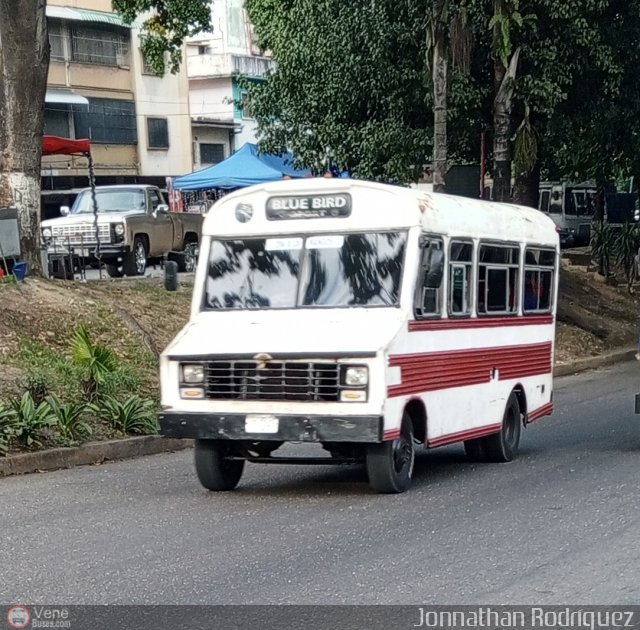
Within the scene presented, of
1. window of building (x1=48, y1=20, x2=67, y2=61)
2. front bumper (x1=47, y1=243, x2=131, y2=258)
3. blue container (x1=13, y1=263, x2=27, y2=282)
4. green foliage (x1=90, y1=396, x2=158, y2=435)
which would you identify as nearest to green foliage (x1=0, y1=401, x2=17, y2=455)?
green foliage (x1=90, y1=396, x2=158, y2=435)

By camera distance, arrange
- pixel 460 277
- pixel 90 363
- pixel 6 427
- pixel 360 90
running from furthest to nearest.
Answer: pixel 360 90 < pixel 90 363 < pixel 6 427 < pixel 460 277

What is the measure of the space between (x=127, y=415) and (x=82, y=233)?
13815 millimetres

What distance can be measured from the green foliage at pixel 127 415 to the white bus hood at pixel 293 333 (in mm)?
3445

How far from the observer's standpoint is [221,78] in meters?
59.5

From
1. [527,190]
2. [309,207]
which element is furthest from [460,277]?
[527,190]

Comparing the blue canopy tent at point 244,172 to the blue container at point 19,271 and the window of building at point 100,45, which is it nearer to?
the blue container at point 19,271

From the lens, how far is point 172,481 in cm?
1259

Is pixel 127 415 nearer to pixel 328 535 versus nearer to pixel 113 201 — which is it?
pixel 328 535

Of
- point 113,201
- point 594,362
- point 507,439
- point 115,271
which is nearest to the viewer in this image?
point 507,439

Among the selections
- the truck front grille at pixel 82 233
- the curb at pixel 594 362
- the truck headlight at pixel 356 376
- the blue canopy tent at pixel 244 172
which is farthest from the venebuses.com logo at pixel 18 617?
the blue canopy tent at pixel 244 172

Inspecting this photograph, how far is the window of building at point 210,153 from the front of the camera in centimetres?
5718

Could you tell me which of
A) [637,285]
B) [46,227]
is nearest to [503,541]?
[46,227]

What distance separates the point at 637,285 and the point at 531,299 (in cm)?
2039

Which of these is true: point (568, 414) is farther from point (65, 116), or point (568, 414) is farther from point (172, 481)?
point (65, 116)
